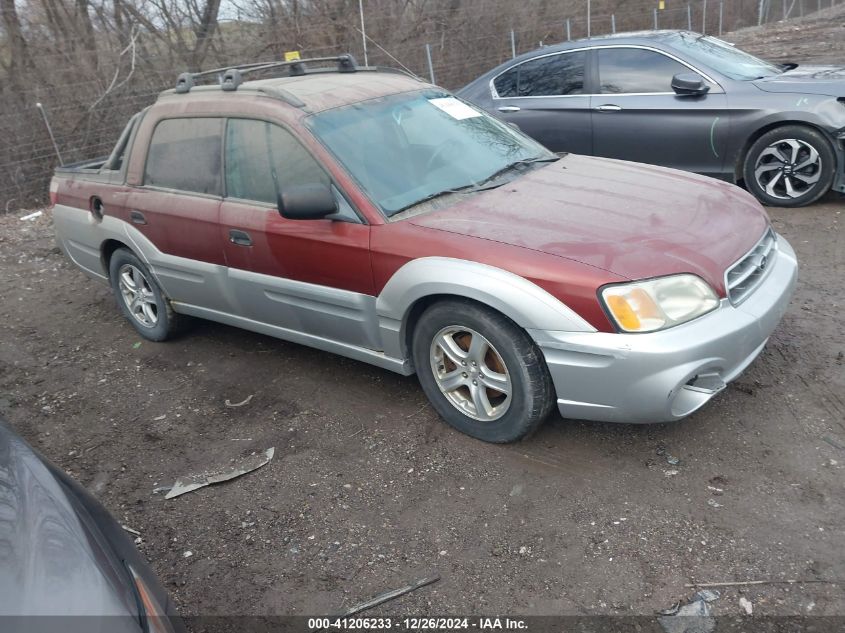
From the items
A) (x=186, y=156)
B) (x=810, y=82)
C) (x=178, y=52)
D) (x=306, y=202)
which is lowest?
(x=810, y=82)

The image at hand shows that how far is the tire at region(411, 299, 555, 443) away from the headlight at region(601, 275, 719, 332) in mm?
431

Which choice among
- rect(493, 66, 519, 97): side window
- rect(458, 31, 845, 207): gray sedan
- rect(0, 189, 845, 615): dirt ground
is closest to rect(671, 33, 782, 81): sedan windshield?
rect(458, 31, 845, 207): gray sedan

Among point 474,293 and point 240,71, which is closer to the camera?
point 474,293

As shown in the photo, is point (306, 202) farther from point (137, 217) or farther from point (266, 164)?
point (137, 217)

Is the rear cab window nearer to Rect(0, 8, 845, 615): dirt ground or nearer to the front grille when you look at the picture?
Rect(0, 8, 845, 615): dirt ground

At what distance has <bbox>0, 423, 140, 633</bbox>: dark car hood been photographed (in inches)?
66.1

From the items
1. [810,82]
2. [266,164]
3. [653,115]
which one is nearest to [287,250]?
[266,164]

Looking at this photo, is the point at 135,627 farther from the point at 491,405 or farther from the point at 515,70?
the point at 515,70

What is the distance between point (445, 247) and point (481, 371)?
607mm

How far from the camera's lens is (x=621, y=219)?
350cm

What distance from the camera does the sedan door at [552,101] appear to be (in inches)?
281

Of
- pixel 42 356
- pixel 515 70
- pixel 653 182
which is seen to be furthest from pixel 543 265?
pixel 515 70

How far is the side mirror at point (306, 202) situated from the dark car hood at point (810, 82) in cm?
451

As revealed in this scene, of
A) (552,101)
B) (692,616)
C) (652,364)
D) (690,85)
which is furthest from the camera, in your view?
(552,101)
